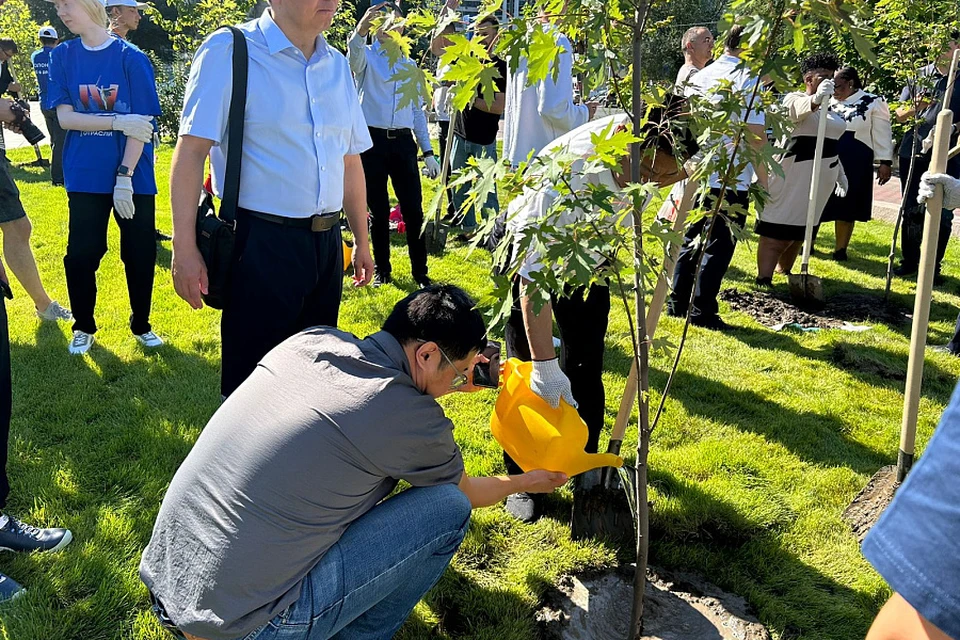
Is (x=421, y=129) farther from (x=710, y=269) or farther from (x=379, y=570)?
(x=379, y=570)

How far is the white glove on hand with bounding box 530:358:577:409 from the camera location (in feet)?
7.61

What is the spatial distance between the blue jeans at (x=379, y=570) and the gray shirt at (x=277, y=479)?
0.05 m

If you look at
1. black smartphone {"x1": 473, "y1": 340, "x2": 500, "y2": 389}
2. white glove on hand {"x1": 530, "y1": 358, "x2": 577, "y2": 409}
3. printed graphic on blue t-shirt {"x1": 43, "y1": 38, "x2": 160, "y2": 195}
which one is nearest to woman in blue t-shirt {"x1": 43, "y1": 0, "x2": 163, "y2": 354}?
printed graphic on blue t-shirt {"x1": 43, "y1": 38, "x2": 160, "y2": 195}

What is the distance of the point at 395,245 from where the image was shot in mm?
6512

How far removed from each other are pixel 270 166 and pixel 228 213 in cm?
21

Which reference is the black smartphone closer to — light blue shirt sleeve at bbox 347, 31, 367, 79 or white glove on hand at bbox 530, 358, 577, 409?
white glove on hand at bbox 530, 358, 577, 409

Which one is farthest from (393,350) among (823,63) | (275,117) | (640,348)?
(823,63)

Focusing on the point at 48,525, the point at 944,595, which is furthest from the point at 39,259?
the point at 944,595

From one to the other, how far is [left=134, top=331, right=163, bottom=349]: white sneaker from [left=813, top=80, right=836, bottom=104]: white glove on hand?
4.71 metres

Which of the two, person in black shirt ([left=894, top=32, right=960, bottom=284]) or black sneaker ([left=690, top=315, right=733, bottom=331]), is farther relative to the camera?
person in black shirt ([left=894, top=32, right=960, bottom=284])

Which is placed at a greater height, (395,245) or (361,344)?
(361,344)

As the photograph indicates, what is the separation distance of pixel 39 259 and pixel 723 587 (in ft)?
18.4

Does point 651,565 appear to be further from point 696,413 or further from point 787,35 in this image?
point 787,35

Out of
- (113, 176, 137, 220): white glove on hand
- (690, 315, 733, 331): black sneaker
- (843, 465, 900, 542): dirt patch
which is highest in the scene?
(113, 176, 137, 220): white glove on hand
